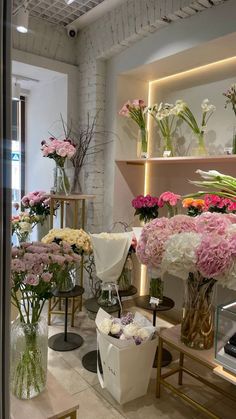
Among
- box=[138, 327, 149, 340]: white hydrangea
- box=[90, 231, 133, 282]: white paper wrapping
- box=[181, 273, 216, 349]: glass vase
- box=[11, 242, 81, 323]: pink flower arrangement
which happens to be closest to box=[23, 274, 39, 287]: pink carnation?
box=[11, 242, 81, 323]: pink flower arrangement

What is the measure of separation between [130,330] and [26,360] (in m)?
0.70

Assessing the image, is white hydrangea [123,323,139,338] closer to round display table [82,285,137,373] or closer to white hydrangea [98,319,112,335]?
white hydrangea [98,319,112,335]

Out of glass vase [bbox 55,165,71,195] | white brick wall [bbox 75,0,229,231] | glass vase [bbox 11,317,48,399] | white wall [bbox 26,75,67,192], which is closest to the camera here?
glass vase [bbox 11,317,48,399]

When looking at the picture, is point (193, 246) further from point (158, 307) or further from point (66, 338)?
point (66, 338)

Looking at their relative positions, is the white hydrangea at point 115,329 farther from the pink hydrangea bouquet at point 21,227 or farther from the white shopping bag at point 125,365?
the pink hydrangea bouquet at point 21,227

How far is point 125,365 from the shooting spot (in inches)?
68.9

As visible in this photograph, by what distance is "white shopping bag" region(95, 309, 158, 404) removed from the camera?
1740 millimetres

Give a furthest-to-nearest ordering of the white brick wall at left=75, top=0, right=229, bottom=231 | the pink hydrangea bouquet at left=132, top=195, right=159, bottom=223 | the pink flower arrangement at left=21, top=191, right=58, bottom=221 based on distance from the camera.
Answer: the pink flower arrangement at left=21, top=191, right=58, bottom=221, the pink hydrangea bouquet at left=132, top=195, right=159, bottom=223, the white brick wall at left=75, top=0, right=229, bottom=231

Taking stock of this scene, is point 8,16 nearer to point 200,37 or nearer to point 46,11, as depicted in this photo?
point 200,37

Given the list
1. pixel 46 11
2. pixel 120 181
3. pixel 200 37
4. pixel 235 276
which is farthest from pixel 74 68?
pixel 235 276

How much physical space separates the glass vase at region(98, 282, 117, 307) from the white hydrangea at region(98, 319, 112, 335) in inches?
10.7

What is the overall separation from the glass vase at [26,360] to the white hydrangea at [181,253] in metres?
0.59

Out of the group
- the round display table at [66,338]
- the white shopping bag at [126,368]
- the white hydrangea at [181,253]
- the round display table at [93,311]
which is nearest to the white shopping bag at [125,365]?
the white shopping bag at [126,368]

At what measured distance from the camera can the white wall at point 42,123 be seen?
11.5ft
